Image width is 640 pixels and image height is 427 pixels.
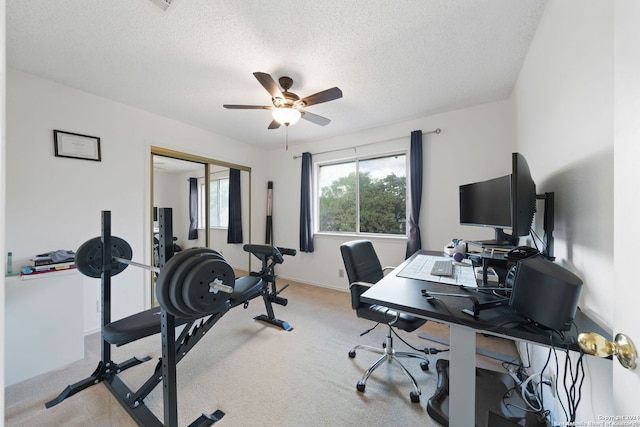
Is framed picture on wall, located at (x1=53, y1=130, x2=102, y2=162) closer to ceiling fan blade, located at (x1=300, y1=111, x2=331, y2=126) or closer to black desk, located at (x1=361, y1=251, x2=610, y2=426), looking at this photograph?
ceiling fan blade, located at (x1=300, y1=111, x2=331, y2=126)

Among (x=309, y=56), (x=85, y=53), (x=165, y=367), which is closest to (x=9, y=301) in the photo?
(x=165, y=367)

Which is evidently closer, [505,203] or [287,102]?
[505,203]

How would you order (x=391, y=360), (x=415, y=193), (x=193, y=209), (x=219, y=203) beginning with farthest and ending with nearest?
(x=219, y=203), (x=193, y=209), (x=415, y=193), (x=391, y=360)

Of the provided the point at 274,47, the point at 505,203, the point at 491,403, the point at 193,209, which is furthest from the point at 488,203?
the point at 193,209

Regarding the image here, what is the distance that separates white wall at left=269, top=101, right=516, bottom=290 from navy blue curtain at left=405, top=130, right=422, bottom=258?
10cm

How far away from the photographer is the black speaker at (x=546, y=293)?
75cm

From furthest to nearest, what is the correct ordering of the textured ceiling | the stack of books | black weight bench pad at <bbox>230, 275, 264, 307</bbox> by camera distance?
black weight bench pad at <bbox>230, 275, 264, 307</bbox> → the stack of books → the textured ceiling

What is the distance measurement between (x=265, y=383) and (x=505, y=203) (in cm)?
206

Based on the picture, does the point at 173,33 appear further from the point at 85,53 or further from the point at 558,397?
the point at 558,397

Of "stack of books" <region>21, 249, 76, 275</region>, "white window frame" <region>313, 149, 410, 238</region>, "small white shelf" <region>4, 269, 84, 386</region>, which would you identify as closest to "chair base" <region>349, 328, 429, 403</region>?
"white window frame" <region>313, 149, 410, 238</region>

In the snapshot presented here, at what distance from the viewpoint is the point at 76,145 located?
236 cm

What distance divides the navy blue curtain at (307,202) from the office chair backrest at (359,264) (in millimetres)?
1970

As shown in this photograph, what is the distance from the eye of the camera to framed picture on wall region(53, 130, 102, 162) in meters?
2.25

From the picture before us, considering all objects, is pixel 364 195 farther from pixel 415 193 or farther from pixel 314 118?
pixel 314 118
